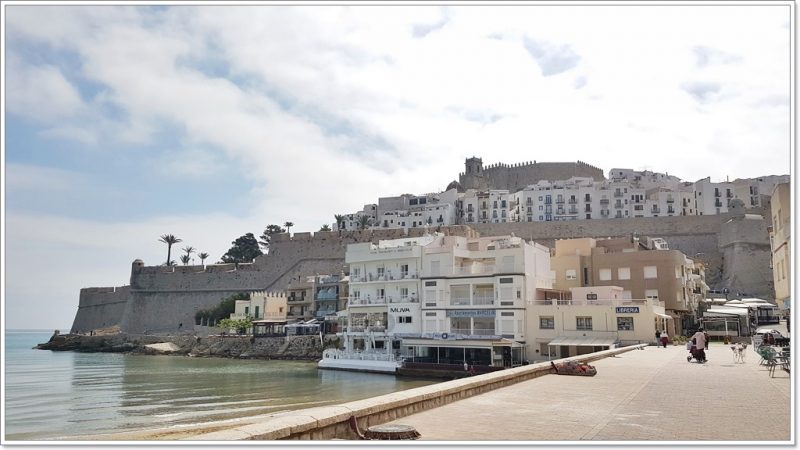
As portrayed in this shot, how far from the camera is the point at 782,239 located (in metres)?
15.4

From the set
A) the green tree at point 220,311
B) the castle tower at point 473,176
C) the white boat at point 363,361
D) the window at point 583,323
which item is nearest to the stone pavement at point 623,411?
the window at point 583,323

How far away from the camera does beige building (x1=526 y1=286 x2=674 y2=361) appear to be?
2820 cm

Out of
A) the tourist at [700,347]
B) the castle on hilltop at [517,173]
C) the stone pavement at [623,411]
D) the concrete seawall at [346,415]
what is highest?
the castle on hilltop at [517,173]

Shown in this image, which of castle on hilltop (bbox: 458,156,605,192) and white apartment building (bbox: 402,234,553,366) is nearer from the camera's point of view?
white apartment building (bbox: 402,234,553,366)

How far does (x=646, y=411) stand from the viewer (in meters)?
8.19

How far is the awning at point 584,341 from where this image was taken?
27.3m

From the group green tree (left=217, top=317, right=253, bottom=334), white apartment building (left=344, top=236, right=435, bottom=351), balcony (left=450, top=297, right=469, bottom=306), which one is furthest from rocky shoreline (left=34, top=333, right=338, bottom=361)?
balcony (left=450, top=297, right=469, bottom=306)

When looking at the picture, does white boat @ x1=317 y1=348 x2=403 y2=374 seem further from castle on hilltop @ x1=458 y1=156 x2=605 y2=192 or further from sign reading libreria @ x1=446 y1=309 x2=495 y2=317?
castle on hilltop @ x1=458 y1=156 x2=605 y2=192

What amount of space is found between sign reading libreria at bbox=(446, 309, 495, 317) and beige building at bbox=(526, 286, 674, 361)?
6.39 ft

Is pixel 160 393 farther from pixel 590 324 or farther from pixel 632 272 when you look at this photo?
pixel 632 272

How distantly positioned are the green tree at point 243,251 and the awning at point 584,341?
5988 centimetres

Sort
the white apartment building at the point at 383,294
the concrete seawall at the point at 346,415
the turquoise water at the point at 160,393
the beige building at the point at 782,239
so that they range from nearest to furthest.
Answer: the concrete seawall at the point at 346,415 → the beige building at the point at 782,239 → the turquoise water at the point at 160,393 → the white apartment building at the point at 383,294

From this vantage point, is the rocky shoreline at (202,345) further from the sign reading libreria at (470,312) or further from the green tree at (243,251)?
the green tree at (243,251)

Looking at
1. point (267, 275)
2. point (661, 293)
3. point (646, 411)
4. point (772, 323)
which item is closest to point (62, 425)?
point (646, 411)
